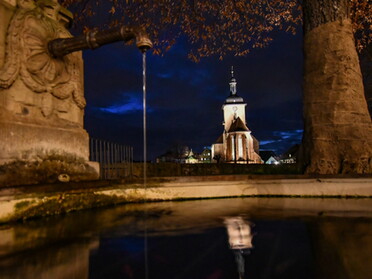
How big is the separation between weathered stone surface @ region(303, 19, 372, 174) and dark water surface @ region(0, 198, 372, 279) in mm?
2042

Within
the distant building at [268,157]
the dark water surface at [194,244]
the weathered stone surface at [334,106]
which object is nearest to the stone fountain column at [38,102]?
the dark water surface at [194,244]

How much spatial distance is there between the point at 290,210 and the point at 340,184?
190 cm

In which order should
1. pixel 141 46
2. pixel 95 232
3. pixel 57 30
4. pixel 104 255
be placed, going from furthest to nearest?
pixel 57 30
pixel 141 46
pixel 95 232
pixel 104 255

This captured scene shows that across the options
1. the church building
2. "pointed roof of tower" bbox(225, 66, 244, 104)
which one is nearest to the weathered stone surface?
the church building

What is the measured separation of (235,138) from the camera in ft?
240

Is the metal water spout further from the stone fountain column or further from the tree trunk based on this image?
the tree trunk

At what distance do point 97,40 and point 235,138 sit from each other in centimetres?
6969

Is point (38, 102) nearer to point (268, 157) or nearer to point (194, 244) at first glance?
point (194, 244)

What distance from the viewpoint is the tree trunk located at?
6301 mm

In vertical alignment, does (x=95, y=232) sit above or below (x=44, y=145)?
below

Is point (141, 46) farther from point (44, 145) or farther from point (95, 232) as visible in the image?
point (95, 232)

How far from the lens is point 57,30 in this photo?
507 centimetres

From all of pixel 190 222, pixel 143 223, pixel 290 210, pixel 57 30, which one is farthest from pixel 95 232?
pixel 57 30

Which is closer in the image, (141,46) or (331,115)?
(141,46)
